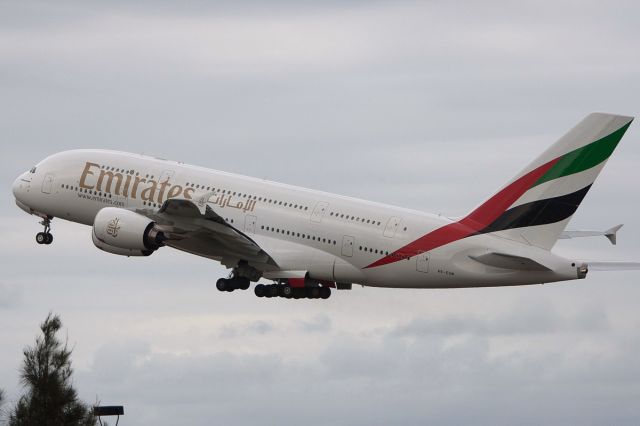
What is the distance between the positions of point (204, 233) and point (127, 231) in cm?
412

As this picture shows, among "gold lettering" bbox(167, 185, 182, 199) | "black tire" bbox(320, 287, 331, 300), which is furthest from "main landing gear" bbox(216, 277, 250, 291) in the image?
"gold lettering" bbox(167, 185, 182, 199)

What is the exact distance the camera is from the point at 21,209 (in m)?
103

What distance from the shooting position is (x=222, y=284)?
9575cm

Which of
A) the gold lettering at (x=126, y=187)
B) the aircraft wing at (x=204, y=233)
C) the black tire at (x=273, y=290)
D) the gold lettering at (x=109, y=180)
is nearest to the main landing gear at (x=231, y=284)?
the aircraft wing at (x=204, y=233)

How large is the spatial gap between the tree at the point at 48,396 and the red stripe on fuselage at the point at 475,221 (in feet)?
84.2

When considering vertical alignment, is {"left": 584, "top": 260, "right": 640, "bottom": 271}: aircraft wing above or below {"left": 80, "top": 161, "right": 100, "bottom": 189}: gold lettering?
below

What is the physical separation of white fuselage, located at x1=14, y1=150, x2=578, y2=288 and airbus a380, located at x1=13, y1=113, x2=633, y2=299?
0.17 feet

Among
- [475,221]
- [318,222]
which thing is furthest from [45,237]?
[475,221]

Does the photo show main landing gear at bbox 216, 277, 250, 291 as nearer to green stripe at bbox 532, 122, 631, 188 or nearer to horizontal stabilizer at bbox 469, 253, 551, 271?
horizontal stabilizer at bbox 469, 253, 551, 271

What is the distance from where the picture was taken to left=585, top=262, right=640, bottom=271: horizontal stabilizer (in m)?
85.1

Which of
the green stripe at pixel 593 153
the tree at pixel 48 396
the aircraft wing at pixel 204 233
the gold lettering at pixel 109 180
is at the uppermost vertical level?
the gold lettering at pixel 109 180

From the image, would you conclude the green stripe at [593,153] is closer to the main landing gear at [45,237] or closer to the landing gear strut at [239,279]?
the landing gear strut at [239,279]

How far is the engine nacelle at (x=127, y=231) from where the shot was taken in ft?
303

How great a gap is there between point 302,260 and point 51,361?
26.0 meters
